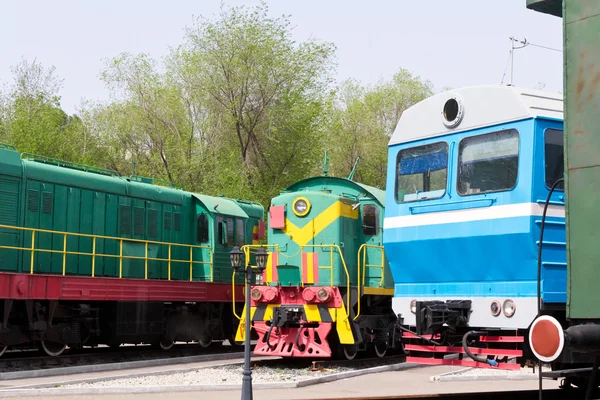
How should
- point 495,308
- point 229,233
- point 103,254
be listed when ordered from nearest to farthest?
point 495,308
point 103,254
point 229,233

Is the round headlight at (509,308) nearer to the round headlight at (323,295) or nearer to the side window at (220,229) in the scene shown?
the round headlight at (323,295)

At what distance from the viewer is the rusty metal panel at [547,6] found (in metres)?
5.85

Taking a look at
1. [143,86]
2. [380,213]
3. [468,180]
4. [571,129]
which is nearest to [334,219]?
[380,213]

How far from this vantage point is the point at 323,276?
15.7 metres

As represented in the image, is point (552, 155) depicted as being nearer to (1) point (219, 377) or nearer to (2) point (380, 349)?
(1) point (219, 377)

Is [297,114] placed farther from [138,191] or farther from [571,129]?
[571,129]

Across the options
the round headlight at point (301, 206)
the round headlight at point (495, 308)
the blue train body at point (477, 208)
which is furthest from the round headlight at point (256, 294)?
the round headlight at point (495, 308)

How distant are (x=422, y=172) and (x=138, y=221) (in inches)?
394

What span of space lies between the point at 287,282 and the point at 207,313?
4793mm

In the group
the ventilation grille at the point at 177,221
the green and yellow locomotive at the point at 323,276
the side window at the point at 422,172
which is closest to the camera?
the side window at the point at 422,172

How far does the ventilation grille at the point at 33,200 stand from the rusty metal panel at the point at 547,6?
12312mm

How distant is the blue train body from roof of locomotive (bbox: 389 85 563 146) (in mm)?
12

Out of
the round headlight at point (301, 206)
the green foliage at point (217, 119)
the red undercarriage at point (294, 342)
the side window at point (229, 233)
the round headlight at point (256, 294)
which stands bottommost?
the red undercarriage at point (294, 342)

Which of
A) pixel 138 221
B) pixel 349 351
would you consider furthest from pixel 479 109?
pixel 138 221
